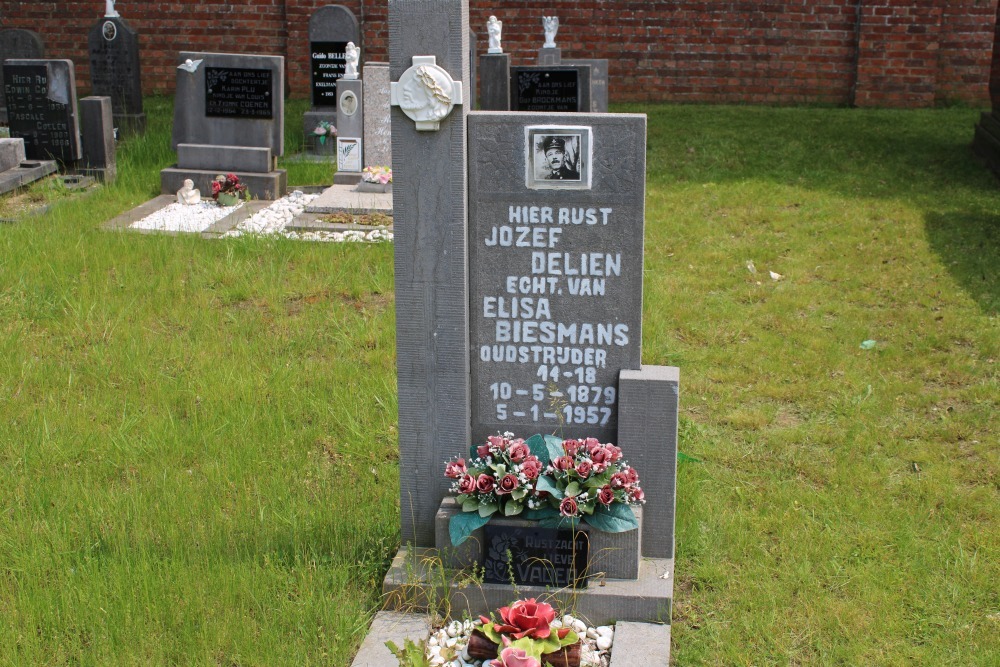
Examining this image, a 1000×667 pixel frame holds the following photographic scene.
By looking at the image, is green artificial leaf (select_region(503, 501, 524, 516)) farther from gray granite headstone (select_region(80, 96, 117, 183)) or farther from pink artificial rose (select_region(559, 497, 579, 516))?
gray granite headstone (select_region(80, 96, 117, 183))

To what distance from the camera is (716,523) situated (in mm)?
4461

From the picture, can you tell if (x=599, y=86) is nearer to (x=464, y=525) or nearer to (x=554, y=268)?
(x=554, y=268)

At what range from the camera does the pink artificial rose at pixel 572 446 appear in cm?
388

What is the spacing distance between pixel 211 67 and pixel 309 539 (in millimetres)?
7369

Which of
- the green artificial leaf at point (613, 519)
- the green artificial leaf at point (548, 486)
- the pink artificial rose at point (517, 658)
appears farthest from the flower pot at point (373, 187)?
the pink artificial rose at point (517, 658)

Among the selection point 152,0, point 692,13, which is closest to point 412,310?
point 692,13

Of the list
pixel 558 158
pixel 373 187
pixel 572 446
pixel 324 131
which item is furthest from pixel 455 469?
pixel 324 131

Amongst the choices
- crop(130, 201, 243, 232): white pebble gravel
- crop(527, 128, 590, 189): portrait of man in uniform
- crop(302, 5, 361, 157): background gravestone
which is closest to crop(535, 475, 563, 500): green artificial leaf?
crop(527, 128, 590, 189): portrait of man in uniform

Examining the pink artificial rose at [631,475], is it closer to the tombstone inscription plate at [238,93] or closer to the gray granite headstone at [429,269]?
the gray granite headstone at [429,269]

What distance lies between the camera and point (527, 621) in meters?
3.36

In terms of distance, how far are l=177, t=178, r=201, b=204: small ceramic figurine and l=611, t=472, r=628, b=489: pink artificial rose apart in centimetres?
689

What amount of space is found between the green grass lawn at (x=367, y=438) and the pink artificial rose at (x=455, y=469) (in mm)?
475

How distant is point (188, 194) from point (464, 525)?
6764 mm

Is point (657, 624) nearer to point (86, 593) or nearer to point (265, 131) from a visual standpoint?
point (86, 593)
